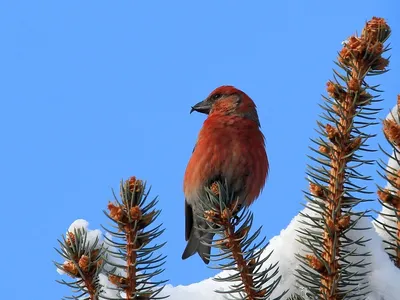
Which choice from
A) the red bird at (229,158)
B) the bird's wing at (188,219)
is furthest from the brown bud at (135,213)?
the bird's wing at (188,219)

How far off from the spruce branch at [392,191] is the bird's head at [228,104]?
2.39 meters

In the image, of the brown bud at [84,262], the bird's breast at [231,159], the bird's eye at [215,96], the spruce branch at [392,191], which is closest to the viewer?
the brown bud at [84,262]

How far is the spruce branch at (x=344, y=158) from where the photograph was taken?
1702 mm

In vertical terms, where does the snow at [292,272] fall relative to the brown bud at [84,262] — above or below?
below

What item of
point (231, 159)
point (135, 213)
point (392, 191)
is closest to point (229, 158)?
point (231, 159)

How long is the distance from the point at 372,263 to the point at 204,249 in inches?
110

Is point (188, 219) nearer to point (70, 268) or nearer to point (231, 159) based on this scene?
point (231, 159)

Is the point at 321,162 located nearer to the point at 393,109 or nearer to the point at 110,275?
the point at 393,109

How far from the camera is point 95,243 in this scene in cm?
163

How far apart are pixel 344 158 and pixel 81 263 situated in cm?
81

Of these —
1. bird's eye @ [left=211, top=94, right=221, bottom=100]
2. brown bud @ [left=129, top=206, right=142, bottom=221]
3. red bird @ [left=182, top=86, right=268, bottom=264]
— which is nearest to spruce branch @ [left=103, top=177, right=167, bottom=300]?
brown bud @ [left=129, top=206, right=142, bottom=221]

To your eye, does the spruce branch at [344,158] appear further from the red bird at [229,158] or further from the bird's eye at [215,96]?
the bird's eye at [215,96]

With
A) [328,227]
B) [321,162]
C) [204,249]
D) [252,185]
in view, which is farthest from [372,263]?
[204,249]

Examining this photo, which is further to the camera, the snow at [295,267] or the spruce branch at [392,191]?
the spruce branch at [392,191]
